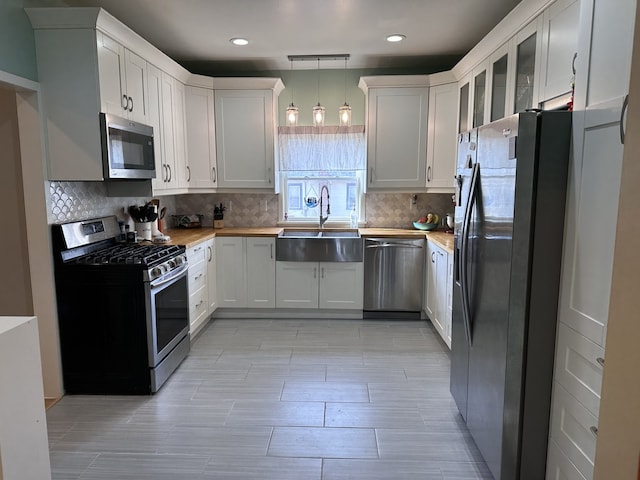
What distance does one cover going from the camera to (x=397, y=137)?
425 cm

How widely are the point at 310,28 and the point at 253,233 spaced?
1944mm

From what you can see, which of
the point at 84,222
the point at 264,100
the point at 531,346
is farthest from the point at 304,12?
the point at 531,346

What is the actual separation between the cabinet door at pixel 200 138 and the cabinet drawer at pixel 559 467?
146 inches

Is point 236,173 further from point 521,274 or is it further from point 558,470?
point 558,470

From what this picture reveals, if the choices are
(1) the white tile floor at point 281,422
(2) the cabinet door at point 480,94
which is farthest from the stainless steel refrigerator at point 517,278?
(2) the cabinet door at point 480,94

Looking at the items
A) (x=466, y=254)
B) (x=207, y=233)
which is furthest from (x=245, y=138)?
(x=466, y=254)

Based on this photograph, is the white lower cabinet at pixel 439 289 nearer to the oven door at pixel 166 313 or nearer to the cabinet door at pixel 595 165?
the cabinet door at pixel 595 165

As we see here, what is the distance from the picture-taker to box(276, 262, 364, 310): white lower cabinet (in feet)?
13.9

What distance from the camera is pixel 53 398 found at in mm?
2756

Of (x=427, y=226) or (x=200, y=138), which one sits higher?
(x=200, y=138)

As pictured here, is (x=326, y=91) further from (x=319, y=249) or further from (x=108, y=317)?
(x=108, y=317)

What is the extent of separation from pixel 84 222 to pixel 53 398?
3.90 feet

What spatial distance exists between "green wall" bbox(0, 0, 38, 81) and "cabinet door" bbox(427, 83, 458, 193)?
10.8ft

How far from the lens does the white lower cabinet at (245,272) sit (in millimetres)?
4238
